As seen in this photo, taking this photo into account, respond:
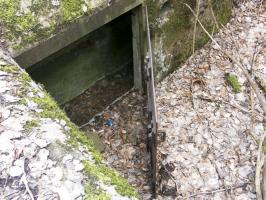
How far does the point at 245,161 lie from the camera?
4852mm

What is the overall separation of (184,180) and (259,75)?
197 centimetres

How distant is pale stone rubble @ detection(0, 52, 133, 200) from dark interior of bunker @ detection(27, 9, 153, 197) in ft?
7.85

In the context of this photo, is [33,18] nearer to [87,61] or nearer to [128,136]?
[87,61]

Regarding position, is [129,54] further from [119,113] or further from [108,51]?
[119,113]

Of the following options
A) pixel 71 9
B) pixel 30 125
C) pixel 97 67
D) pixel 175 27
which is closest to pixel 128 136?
pixel 97 67

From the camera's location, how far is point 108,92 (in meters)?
5.51

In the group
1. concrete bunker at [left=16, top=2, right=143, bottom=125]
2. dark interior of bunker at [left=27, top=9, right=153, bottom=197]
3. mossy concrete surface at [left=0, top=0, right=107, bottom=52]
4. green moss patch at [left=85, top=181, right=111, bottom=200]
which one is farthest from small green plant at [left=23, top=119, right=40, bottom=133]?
dark interior of bunker at [left=27, top=9, right=153, bottom=197]

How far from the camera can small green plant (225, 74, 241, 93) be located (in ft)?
18.0

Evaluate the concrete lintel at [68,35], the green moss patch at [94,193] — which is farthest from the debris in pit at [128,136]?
the green moss patch at [94,193]

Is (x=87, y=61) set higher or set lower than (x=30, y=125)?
higher

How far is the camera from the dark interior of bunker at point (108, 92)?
482 centimetres

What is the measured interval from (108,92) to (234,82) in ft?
5.67

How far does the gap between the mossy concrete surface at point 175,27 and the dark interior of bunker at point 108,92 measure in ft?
1.36

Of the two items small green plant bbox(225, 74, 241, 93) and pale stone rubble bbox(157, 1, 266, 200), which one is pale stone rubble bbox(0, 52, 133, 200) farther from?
small green plant bbox(225, 74, 241, 93)
